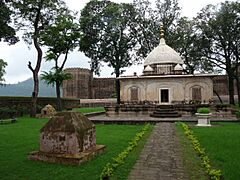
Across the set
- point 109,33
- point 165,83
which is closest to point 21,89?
point 109,33

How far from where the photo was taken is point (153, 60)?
2545 centimetres

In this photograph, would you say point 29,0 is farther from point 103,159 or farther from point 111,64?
point 103,159

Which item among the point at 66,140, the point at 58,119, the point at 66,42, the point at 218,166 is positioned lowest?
the point at 218,166

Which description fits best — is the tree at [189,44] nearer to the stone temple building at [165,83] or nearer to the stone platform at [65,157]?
the stone temple building at [165,83]

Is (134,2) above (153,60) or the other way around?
above

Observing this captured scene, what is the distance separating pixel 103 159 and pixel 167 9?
27.9 meters

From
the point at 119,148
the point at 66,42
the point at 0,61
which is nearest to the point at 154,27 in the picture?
the point at 66,42

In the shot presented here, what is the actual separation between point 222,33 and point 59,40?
15.8 m

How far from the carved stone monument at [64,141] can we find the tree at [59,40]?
18.5 metres

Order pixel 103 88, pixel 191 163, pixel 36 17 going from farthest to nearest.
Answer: pixel 103 88, pixel 36 17, pixel 191 163

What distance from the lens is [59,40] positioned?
24672mm

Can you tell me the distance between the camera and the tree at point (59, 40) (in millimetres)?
24094

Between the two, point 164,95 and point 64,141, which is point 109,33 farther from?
point 64,141

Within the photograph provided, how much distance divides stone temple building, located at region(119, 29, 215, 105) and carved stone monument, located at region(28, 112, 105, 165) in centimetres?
1709
